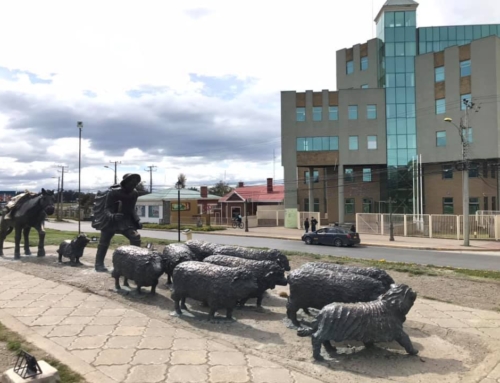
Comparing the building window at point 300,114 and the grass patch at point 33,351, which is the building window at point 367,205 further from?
the grass patch at point 33,351

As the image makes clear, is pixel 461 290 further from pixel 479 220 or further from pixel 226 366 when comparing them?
pixel 479 220

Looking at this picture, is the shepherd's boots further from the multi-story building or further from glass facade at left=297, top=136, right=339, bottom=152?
glass facade at left=297, top=136, right=339, bottom=152

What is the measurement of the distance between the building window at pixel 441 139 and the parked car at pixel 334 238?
18863mm

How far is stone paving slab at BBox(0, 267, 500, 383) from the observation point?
484cm

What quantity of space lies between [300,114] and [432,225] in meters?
17.9

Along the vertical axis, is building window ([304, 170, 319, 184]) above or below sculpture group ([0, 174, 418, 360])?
above

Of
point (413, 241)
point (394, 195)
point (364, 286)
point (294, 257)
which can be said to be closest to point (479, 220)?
point (413, 241)

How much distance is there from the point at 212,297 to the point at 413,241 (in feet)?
76.4

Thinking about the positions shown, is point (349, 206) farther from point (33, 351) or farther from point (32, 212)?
point (33, 351)

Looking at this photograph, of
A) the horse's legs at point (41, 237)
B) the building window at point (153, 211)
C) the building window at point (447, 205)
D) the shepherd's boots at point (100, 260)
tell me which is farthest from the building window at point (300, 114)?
the shepherd's boots at point (100, 260)

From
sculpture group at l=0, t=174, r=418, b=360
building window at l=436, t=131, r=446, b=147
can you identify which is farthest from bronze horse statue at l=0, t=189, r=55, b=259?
building window at l=436, t=131, r=446, b=147

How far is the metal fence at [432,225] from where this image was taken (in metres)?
27.7

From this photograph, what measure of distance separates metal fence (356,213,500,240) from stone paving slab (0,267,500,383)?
22546 millimetres

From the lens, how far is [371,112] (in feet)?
134
